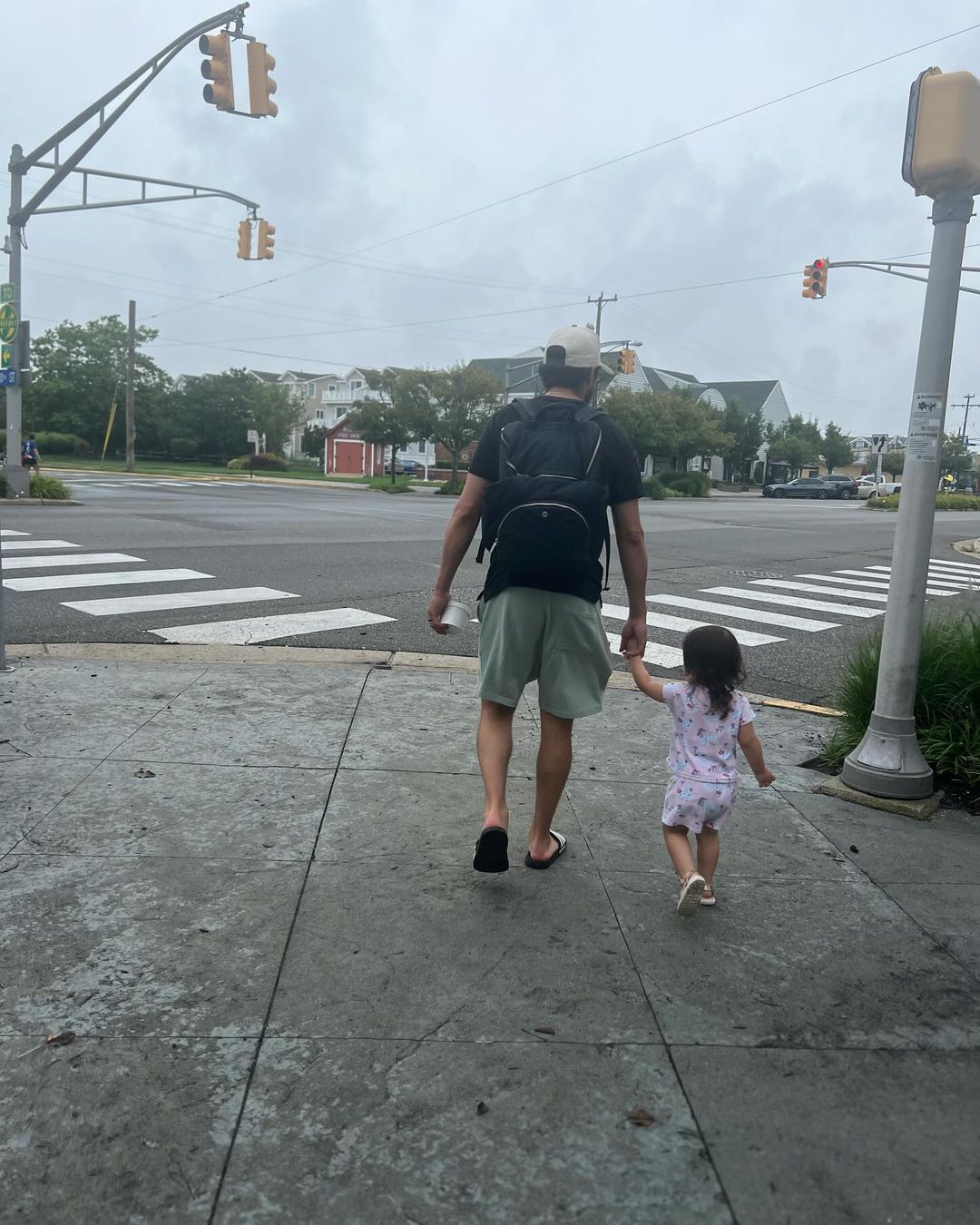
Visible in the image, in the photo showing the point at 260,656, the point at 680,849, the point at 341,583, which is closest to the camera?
the point at 680,849

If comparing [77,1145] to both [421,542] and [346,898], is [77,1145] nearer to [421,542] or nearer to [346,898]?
[346,898]

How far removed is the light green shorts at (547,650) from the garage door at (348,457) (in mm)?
76250

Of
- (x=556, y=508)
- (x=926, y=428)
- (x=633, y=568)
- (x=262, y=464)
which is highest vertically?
(x=926, y=428)

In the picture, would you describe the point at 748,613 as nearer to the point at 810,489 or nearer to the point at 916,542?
the point at 916,542

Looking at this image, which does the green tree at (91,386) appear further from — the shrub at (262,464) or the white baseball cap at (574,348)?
the white baseball cap at (574,348)

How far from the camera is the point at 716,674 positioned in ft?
11.4

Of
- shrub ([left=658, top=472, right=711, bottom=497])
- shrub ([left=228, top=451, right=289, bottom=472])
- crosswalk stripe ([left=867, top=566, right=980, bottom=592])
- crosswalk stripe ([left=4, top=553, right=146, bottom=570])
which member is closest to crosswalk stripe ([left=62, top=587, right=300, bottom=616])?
crosswalk stripe ([left=4, top=553, right=146, bottom=570])

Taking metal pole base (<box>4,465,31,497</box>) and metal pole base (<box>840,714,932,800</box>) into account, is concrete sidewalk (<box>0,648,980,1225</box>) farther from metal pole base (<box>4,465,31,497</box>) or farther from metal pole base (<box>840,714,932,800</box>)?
metal pole base (<box>4,465,31,497</box>)

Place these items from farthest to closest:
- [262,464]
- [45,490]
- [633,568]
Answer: [262,464] < [45,490] < [633,568]

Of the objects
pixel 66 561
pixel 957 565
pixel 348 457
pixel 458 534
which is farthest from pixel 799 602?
pixel 348 457

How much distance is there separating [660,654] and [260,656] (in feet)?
10.2

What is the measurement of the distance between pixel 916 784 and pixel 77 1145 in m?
3.74

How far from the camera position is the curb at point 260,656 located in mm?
7043

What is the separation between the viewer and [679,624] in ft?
32.6
